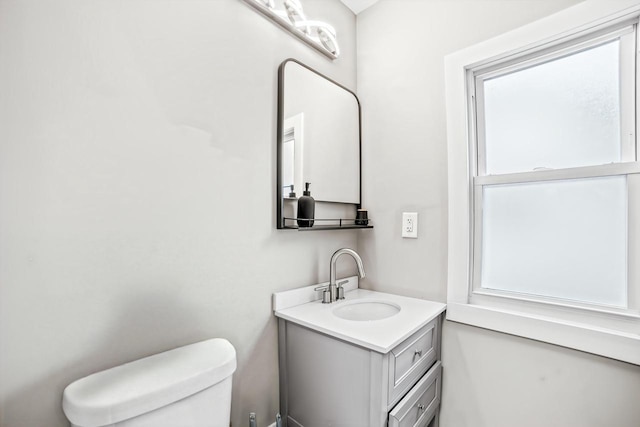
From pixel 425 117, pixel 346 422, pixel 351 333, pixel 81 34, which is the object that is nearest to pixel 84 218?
pixel 81 34

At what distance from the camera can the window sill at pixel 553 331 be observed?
3.07 feet

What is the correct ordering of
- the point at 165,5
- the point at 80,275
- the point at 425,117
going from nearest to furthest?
the point at 80,275 < the point at 165,5 < the point at 425,117

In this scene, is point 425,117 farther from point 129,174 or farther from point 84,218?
point 84,218

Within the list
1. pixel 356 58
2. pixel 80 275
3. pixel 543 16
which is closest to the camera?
pixel 80 275

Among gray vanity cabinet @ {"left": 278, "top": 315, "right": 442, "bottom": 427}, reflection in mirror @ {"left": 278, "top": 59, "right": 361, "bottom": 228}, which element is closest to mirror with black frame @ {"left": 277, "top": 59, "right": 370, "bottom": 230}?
reflection in mirror @ {"left": 278, "top": 59, "right": 361, "bottom": 228}

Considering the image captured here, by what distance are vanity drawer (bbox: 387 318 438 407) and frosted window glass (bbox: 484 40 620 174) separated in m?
0.81

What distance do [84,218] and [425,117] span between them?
1433 millimetres

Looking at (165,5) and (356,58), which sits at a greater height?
(356,58)

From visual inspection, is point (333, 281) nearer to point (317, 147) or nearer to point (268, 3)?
point (317, 147)

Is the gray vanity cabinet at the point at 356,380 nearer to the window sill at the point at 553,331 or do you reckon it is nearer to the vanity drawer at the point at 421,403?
the vanity drawer at the point at 421,403

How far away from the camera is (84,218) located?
765 mm

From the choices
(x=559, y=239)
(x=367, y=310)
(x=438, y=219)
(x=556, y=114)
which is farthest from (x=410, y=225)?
(x=556, y=114)

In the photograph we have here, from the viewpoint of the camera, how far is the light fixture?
1.18 meters

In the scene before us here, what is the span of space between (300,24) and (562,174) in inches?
49.8
